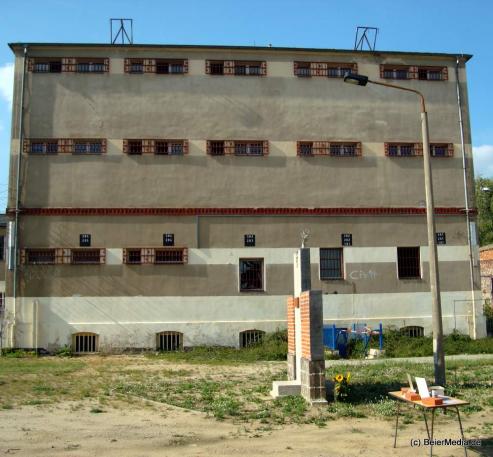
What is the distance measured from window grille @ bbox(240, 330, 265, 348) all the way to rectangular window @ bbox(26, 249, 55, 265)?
29.9ft

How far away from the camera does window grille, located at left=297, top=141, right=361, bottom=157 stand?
2741cm

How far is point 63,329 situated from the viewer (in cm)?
Answer: 2511

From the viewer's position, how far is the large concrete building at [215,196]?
25.5m

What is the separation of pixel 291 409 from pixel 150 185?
644 inches

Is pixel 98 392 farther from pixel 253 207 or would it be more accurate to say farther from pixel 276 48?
pixel 276 48

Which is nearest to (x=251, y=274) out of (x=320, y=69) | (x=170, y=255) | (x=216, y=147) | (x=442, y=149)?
(x=170, y=255)

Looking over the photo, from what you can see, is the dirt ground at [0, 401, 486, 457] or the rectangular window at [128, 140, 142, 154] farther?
the rectangular window at [128, 140, 142, 154]

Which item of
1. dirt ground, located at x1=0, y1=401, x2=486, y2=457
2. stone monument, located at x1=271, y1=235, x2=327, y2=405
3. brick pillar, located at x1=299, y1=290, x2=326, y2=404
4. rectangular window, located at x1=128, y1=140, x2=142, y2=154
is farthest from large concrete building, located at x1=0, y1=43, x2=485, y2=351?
dirt ground, located at x1=0, y1=401, x2=486, y2=457

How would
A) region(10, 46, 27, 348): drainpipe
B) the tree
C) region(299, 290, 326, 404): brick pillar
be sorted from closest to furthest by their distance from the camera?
region(299, 290, 326, 404): brick pillar
region(10, 46, 27, 348): drainpipe
the tree

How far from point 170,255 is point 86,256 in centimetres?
374

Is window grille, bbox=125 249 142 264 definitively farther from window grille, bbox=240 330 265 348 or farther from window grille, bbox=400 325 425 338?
window grille, bbox=400 325 425 338

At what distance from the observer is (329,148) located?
27.5 metres

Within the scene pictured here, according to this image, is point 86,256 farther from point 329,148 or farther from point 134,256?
point 329,148

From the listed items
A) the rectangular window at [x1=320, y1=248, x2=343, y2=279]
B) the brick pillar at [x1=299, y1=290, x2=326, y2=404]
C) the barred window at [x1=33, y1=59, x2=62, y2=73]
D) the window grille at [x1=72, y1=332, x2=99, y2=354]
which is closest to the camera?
the brick pillar at [x1=299, y1=290, x2=326, y2=404]
